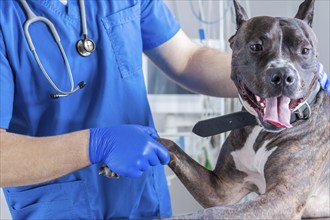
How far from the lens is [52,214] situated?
1297 mm

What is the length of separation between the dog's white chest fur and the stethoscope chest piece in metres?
0.45

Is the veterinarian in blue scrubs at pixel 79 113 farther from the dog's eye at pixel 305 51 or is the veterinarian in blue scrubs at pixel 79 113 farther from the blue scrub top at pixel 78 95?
the dog's eye at pixel 305 51

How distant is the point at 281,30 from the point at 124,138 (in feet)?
1.38

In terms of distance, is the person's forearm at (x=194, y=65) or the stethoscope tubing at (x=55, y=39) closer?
the stethoscope tubing at (x=55, y=39)

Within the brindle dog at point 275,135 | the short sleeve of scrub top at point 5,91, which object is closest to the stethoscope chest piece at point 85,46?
the short sleeve of scrub top at point 5,91

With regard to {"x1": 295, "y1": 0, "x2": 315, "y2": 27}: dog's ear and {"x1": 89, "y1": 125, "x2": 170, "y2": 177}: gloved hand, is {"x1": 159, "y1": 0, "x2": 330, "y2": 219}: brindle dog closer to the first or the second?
{"x1": 295, "y1": 0, "x2": 315, "y2": 27}: dog's ear

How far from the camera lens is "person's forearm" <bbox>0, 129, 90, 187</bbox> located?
3.65 ft

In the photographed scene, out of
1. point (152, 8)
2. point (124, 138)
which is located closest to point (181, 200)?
point (152, 8)

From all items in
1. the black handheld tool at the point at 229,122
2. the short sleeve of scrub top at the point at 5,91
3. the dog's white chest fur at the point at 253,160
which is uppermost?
the short sleeve of scrub top at the point at 5,91

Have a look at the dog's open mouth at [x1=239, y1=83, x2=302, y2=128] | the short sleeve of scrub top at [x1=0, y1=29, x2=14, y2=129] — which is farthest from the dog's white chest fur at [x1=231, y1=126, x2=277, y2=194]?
the short sleeve of scrub top at [x1=0, y1=29, x2=14, y2=129]

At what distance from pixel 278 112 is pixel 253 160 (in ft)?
0.69

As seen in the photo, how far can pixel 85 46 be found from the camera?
1302 mm

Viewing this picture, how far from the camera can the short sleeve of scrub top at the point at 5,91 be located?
1.16 meters

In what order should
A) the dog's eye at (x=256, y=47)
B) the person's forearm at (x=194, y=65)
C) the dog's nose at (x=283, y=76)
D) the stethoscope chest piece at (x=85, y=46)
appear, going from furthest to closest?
the person's forearm at (x=194, y=65)
the stethoscope chest piece at (x=85, y=46)
the dog's eye at (x=256, y=47)
the dog's nose at (x=283, y=76)
